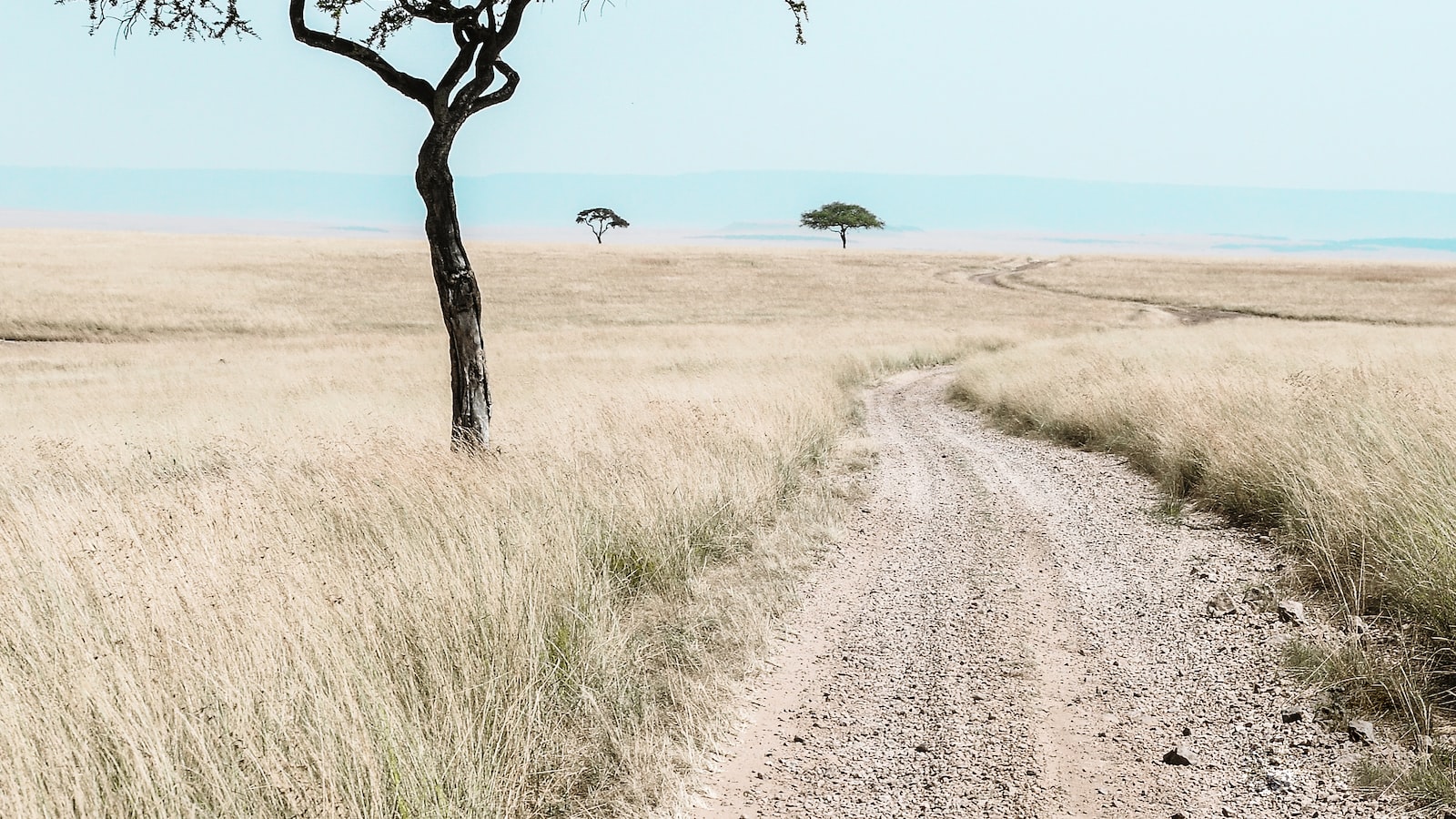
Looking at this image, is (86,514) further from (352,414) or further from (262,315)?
(262,315)

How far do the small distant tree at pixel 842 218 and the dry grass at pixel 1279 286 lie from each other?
30.7m

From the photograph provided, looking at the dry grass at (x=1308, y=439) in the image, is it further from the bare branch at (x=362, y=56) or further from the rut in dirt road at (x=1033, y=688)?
the bare branch at (x=362, y=56)

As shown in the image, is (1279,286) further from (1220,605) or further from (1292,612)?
(1292,612)

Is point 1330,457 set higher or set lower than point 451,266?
lower

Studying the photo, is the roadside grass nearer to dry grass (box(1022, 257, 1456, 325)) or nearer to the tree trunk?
the tree trunk

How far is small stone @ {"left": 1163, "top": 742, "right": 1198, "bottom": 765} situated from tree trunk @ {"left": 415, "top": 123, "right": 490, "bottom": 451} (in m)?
7.25

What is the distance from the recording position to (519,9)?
987cm

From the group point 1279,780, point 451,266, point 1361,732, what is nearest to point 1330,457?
point 1361,732

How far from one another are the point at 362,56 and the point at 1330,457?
10.5 m

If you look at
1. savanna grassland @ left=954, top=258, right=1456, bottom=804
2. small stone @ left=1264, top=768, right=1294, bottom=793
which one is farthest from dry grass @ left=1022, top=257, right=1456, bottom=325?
small stone @ left=1264, top=768, right=1294, bottom=793

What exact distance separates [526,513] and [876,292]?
52734 mm

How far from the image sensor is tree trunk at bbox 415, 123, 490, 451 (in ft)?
31.0

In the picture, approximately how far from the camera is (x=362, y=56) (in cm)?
936

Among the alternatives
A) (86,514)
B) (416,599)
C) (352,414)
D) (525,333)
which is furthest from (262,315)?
(416,599)
